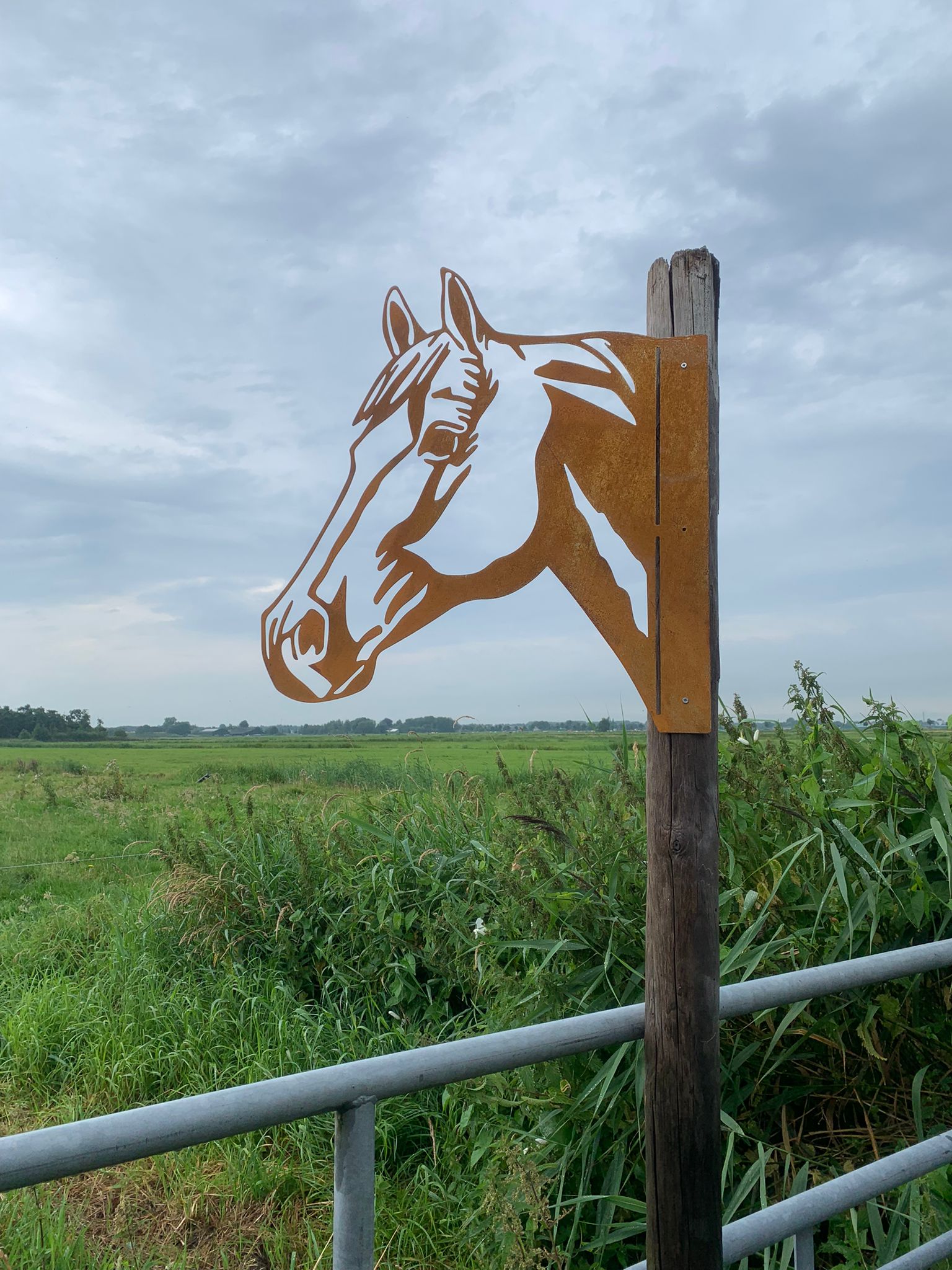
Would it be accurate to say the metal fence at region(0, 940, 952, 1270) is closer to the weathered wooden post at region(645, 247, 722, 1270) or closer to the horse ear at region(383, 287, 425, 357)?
the weathered wooden post at region(645, 247, 722, 1270)

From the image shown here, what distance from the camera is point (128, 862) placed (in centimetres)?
764

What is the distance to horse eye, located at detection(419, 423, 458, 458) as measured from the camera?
1.65 metres

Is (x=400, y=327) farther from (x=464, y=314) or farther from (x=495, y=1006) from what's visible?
(x=495, y=1006)

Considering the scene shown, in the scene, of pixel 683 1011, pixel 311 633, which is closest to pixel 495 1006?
pixel 683 1011

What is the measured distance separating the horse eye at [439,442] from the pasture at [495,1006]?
0.97 meters

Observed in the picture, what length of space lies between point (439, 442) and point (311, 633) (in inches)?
17.2

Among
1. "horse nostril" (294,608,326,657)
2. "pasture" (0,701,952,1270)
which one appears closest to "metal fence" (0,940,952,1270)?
"pasture" (0,701,952,1270)

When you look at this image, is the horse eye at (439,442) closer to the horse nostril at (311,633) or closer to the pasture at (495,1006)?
the horse nostril at (311,633)

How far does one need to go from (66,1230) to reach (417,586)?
2.44 metres

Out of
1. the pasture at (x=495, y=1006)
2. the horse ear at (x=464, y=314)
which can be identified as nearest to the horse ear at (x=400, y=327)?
the horse ear at (x=464, y=314)

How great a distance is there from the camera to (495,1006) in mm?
2617

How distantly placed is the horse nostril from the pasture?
838 millimetres

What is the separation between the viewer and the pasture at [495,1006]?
2.12 metres

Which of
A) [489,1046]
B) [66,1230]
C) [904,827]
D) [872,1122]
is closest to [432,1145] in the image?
[66,1230]
